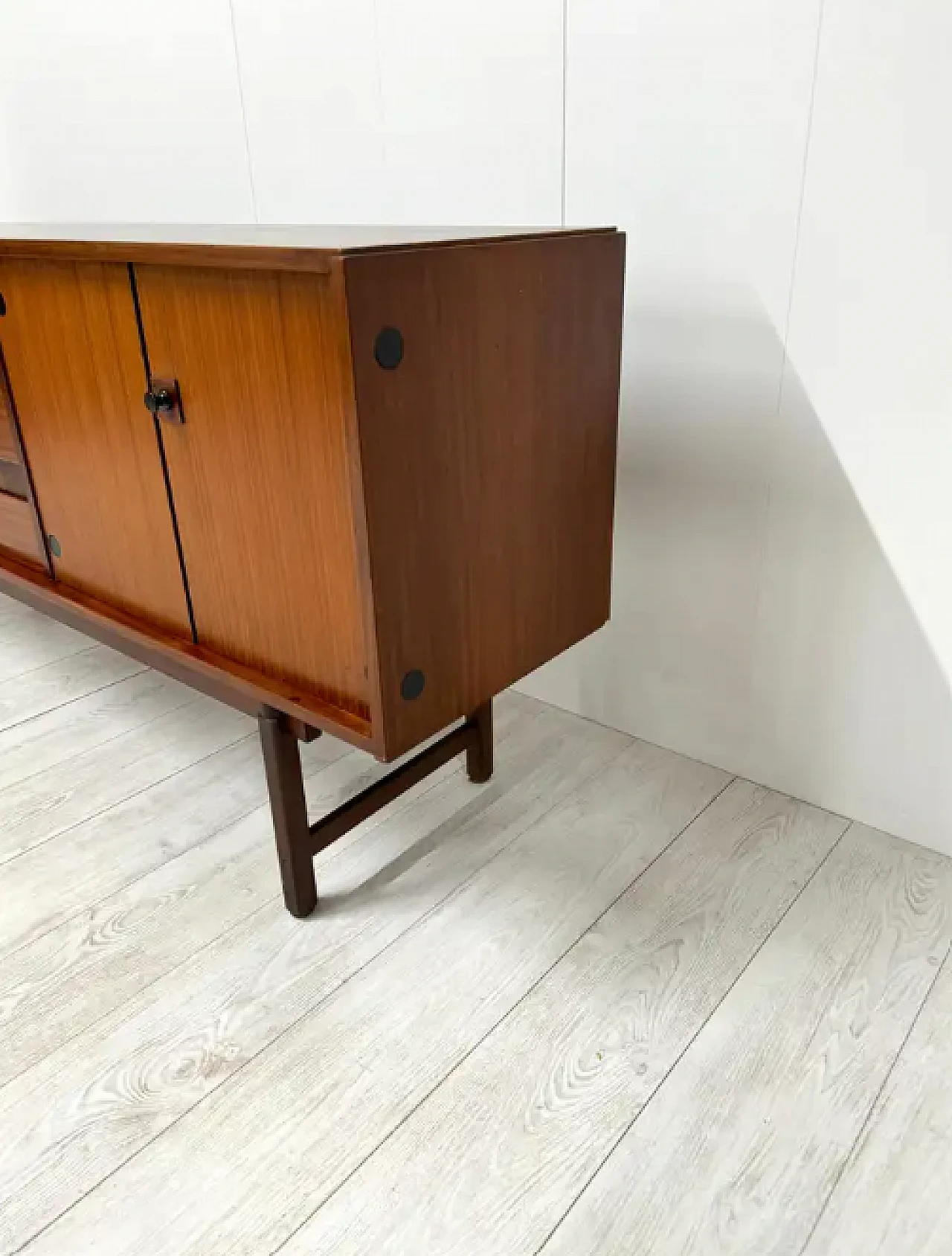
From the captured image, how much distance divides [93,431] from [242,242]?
375 mm

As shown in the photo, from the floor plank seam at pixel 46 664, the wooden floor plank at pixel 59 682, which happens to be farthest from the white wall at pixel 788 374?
the floor plank seam at pixel 46 664

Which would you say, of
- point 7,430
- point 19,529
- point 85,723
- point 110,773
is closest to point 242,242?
point 7,430

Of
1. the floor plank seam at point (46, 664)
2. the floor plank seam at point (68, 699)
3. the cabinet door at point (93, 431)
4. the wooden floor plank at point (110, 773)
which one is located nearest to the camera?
the cabinet door at point (93, 431)

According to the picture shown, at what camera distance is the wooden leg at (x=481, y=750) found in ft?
4.75

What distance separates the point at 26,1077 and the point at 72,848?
0.40 m

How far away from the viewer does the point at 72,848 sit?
1.39m

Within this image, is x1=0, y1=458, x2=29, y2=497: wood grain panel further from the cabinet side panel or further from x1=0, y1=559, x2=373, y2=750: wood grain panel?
the cabinet side panel

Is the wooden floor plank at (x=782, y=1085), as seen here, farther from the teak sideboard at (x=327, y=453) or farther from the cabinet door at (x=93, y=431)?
the cabinet door at (x=93, y=431)

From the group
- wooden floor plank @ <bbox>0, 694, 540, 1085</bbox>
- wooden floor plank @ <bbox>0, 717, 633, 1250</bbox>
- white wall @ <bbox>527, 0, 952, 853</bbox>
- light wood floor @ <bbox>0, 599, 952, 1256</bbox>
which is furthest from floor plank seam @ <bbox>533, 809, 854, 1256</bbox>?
wooden floor plank @ <bbox>0, 694, 540, 1085</bbox>

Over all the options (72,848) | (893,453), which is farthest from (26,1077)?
(893,453)

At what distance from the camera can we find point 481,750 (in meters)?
1.48

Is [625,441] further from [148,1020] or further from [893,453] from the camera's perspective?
[148,1020]

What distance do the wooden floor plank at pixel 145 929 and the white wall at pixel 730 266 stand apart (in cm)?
50

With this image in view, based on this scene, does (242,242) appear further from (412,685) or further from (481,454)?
(412,685)
